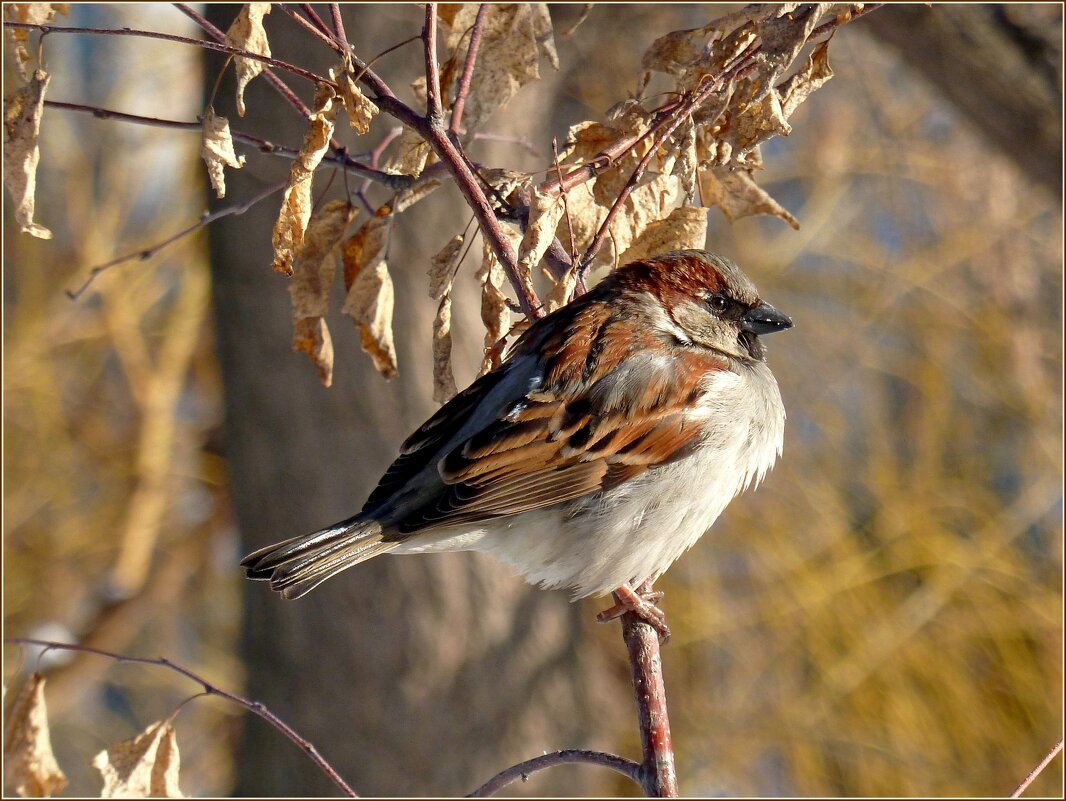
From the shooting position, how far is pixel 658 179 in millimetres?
1967

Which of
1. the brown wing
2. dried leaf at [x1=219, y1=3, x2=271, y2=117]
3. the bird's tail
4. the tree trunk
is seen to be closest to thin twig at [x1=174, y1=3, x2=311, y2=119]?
dried leaf at [x1=219, y1=3, x2=271, y2=117]

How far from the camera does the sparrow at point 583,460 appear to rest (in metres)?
1.98

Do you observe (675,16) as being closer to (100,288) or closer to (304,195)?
(100,288)

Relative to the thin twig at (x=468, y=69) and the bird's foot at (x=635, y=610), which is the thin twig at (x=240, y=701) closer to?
the bird's foot at (x=635, y=610)

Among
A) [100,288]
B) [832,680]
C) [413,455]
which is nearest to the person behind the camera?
[413,455]

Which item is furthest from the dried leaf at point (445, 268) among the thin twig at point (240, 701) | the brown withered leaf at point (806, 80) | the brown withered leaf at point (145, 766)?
the brown withered leaf at point (145, 766)

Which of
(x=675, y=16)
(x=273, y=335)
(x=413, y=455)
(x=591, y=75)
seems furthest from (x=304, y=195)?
(x=675, y=16)

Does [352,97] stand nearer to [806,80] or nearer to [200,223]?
[200,223]

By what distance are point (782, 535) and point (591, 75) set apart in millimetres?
2109

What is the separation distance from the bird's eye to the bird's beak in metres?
0.05

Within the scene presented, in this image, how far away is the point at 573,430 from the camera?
79.2 inches

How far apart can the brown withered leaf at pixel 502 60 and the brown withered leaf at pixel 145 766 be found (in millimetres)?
1201

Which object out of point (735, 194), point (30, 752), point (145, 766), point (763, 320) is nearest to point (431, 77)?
point (735, 194)

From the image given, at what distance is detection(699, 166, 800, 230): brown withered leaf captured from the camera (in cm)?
204
